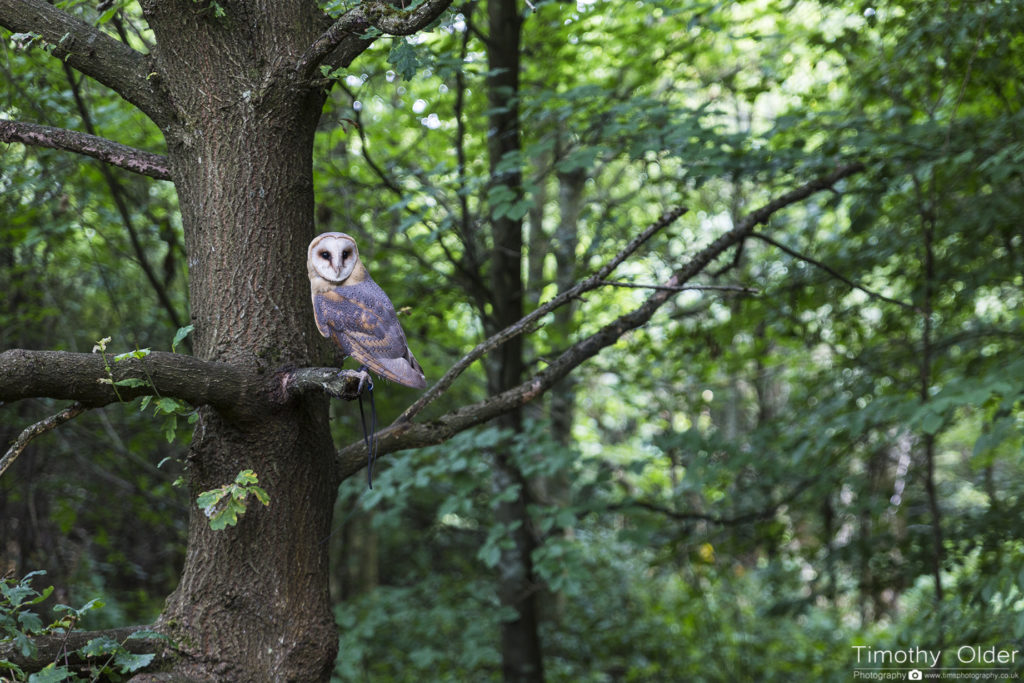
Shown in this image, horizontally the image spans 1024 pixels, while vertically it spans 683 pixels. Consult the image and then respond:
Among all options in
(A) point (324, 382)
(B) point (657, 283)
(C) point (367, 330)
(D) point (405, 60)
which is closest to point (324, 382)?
(A) point (324, 382)

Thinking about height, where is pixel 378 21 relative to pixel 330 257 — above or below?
above

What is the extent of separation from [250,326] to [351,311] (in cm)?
29

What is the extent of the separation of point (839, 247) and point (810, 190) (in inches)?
87.8

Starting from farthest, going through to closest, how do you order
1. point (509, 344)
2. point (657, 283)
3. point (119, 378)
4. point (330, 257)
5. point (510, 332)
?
point (657, 283) → point (509, 344) → point (510, 332) → point (330, 257) → point (119, 378)

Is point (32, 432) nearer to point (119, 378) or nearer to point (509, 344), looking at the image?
point (119, 378)

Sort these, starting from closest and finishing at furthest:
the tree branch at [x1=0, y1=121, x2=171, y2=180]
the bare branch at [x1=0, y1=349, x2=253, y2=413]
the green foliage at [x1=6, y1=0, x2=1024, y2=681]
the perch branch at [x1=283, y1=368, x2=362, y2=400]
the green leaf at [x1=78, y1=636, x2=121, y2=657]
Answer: the bare branch at [x1=0, y1=349, x2=253, y2=413], the perch branch at [x1=283, y1=368, x2=362, y2=400], the green leaf at [x1=78, y1=636, x2=121, y2=657], the tree branch at [x1=0, y1=121, x2=171, y2=180], the green foliage at [x1=6, y1=0, x2=1024, y2=681]

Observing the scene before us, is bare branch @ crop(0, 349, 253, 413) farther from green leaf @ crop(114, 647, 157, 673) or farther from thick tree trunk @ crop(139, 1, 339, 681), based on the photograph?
green leaf @ crop(114, 647, 157, 673)

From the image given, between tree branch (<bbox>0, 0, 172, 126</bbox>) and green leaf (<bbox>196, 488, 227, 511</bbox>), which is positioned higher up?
tree branch (<bbox>0, 0, 172, 126</bbox>)

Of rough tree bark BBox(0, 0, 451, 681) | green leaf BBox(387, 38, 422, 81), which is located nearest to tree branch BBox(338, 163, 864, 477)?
rough tree bark BBox(0, 0, 451, 681)

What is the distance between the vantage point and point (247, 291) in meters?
1.92

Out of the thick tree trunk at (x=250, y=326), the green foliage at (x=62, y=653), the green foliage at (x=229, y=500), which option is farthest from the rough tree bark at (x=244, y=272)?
the green foliage at (x=229, y=500)

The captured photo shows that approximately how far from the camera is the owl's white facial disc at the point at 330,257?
6.01 feet

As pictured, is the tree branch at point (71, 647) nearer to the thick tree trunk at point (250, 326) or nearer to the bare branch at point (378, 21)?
the thick tree trunk at point (250, 326)

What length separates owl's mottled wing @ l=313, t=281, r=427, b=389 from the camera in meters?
→ 1.77
